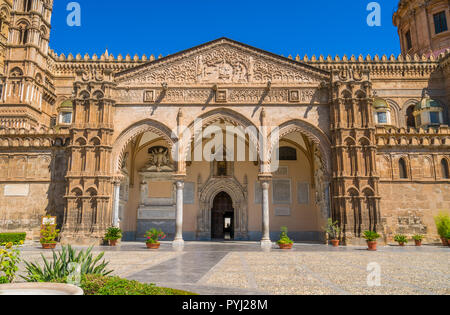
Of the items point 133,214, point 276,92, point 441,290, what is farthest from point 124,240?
point 441,290

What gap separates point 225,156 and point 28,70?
65.5 ft

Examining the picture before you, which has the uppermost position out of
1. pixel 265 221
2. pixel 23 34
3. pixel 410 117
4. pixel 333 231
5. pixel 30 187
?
pixel 23 34

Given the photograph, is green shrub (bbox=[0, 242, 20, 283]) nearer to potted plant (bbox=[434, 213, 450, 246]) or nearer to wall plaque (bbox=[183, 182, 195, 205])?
wall plaque (bbox=[183, 182, 195, 205])

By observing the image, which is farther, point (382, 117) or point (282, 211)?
point (382, 117)

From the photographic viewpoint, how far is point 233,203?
2684 cm

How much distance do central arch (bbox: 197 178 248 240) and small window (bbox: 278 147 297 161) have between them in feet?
13.2

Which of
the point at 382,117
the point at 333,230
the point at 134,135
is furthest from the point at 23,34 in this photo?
the point at 382,117

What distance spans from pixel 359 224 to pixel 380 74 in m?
19.0

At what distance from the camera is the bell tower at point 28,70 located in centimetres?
3056

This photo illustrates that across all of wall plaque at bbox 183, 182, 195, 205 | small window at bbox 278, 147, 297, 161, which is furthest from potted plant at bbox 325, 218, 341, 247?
wall plaque at bbox 183, 182, 195, 205

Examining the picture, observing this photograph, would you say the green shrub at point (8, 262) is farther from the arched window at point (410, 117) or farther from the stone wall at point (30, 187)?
the arched window at point (410, 117)

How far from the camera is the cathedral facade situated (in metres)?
21.6

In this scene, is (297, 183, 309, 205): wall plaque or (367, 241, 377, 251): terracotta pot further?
(297, 183, 309, 205): wall plaque

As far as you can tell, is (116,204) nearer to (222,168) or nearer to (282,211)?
(222,168)
